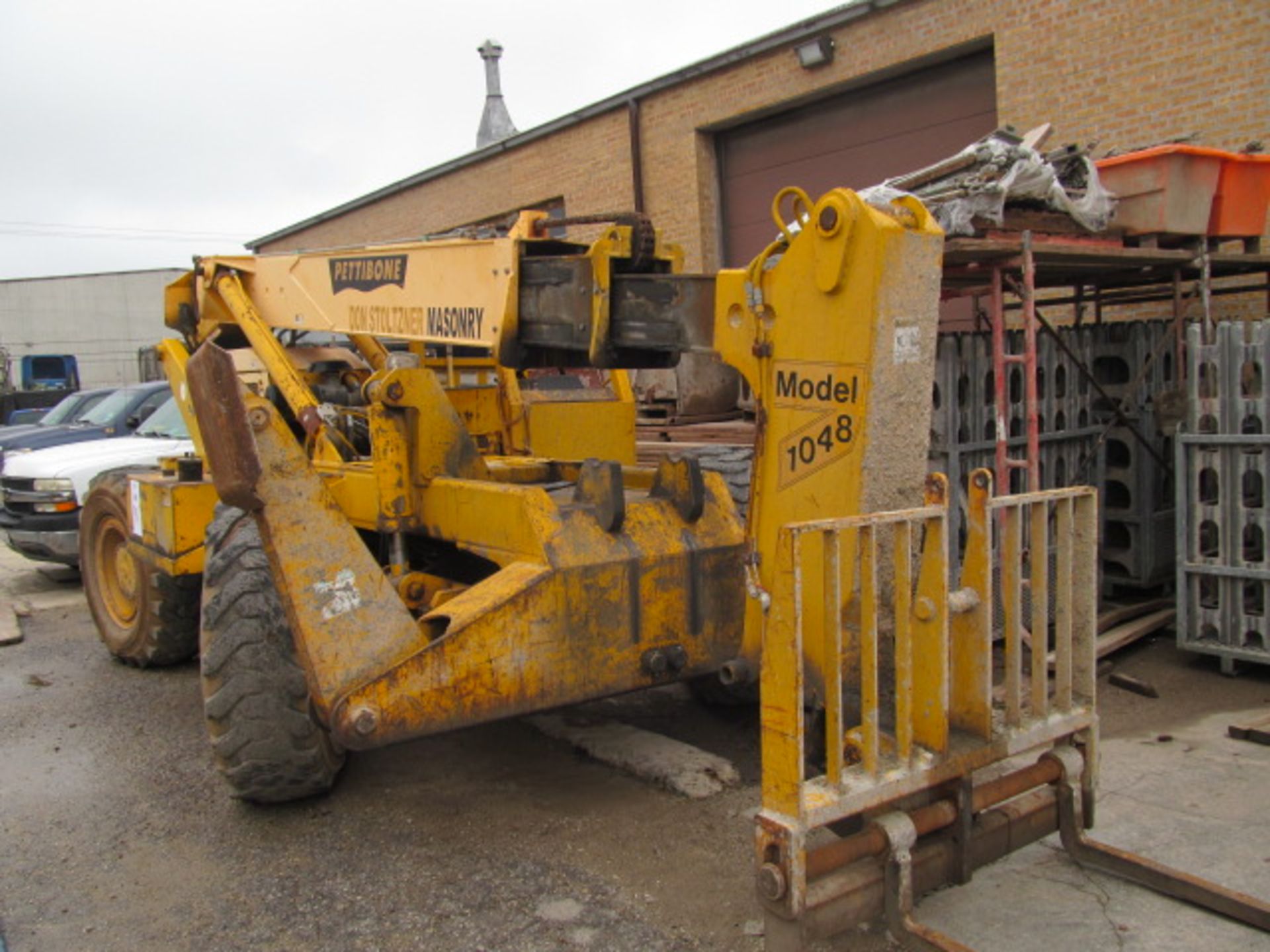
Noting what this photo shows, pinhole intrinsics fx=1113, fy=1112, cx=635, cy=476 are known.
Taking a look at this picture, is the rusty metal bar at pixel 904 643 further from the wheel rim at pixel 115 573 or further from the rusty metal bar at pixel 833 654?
the wheel rim at pixel 115 573

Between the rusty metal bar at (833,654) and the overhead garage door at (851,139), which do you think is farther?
the overhead garage door at (851,139)

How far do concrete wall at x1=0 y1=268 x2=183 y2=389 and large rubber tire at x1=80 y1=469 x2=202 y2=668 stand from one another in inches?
1588

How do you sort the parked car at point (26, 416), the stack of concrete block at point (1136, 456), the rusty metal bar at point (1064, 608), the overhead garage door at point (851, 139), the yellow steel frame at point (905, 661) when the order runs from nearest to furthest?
the yellow steel frame at point (905, 661)
the rusty metal bar at point (1064, 608)
the stack of concrete block at point (1136, 456)
the overhead garage door at point (851, 139)
the parked car at point (26, 416)

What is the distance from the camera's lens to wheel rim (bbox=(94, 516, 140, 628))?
25.6 ft

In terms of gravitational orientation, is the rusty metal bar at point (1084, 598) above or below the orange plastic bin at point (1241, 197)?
below

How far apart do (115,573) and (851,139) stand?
27.9ft

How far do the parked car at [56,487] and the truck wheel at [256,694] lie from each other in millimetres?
5883

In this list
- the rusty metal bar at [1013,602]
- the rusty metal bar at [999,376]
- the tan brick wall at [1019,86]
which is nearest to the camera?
the rusty metal bar at [1013,602]

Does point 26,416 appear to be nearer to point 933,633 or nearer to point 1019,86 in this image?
point 1019,86

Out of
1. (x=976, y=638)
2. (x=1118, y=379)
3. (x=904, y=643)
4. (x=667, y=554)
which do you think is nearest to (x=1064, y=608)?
(x=976, y=638)

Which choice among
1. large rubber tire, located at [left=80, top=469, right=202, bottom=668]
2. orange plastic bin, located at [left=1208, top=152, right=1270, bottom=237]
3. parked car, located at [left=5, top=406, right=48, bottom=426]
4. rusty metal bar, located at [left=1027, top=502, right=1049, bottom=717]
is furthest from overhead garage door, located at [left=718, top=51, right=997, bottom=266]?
parked car, located at [left=5, top=406, right=48, bottom=426]

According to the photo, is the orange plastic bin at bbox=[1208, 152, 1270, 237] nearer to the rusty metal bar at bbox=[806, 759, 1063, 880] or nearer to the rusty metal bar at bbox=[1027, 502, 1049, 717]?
the rusty metal bar at bbox=[1027, 502, 1049, 717]

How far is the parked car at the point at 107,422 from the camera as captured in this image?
41.0ft

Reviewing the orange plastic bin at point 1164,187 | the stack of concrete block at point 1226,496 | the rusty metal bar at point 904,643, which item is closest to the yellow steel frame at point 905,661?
the rusty metal bar at point 904,643
